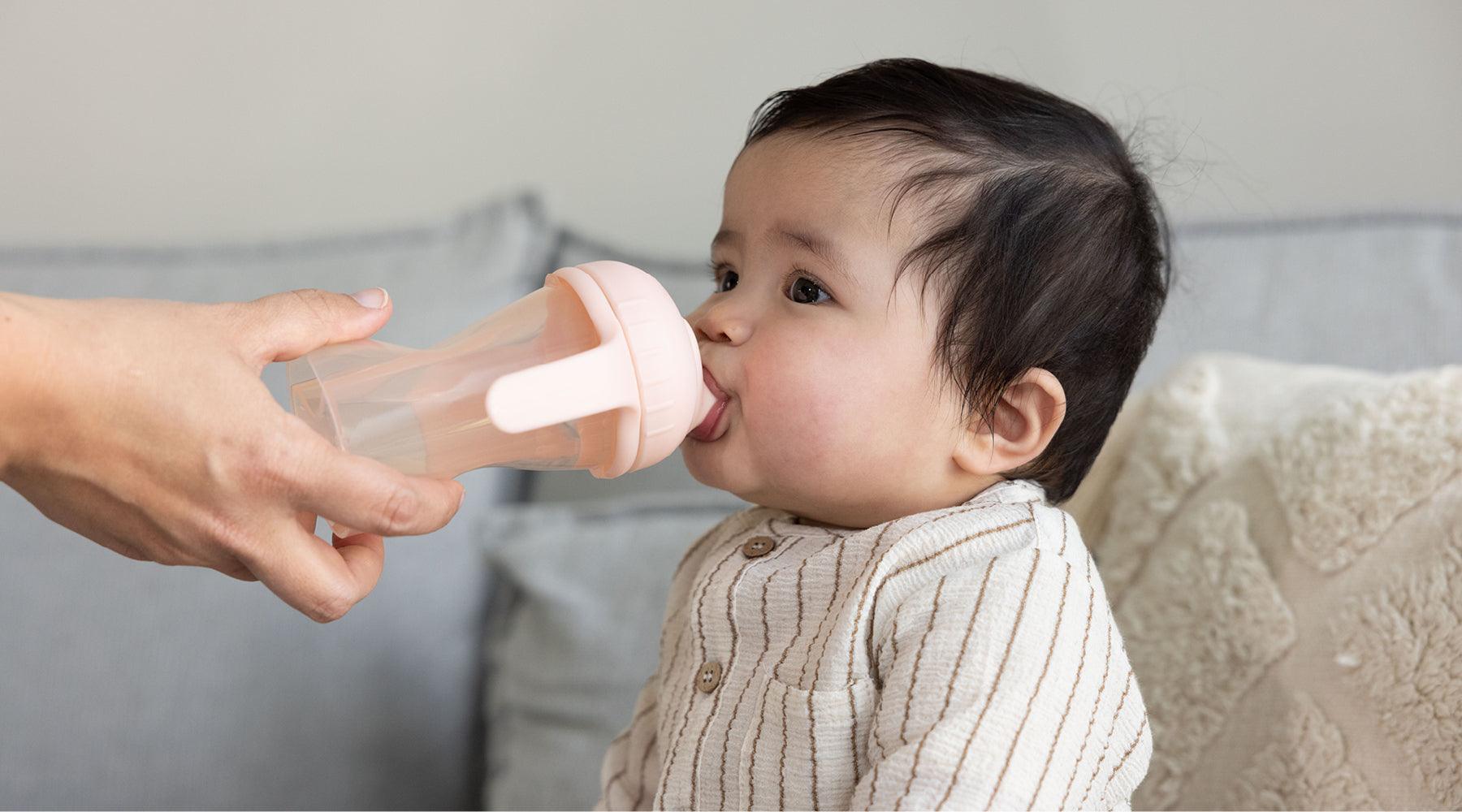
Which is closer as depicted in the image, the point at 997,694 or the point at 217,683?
the point at 997,694

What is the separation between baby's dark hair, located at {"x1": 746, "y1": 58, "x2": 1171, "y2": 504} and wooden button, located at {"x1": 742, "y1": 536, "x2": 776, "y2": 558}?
0.19 m

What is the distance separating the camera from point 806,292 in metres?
0.91

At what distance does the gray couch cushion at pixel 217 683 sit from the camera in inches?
56.1

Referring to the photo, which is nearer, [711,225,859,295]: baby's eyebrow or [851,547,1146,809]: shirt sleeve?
[851,547,1146,809]: shirt sleeve

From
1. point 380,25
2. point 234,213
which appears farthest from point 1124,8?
point 234,213

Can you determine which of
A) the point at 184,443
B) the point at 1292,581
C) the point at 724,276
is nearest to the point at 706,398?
the point at 724,276

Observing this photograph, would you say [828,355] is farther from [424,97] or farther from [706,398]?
[424,97]

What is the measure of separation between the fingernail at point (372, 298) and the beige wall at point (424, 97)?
0.98 meters

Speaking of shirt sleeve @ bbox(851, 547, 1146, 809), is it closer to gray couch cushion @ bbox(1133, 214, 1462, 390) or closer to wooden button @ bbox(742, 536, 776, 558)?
wooden button @ bbox(742, 536, 776, 558)

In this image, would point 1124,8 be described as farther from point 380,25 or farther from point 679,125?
point 380,25

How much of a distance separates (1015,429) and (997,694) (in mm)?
262

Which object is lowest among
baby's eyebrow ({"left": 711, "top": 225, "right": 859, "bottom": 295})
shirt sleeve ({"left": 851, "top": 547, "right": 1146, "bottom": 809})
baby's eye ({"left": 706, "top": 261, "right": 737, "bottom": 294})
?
shirt sleeve ({"left": 851, "top": 547, "right": 1146, "bottom": 809})

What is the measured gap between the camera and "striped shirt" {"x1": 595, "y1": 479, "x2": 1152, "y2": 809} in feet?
2.40

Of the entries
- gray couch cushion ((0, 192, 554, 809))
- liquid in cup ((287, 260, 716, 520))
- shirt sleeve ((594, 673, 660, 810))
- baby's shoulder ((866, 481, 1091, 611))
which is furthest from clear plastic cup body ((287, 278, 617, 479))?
gray couch cushion ((0, 192, 554, 809))
